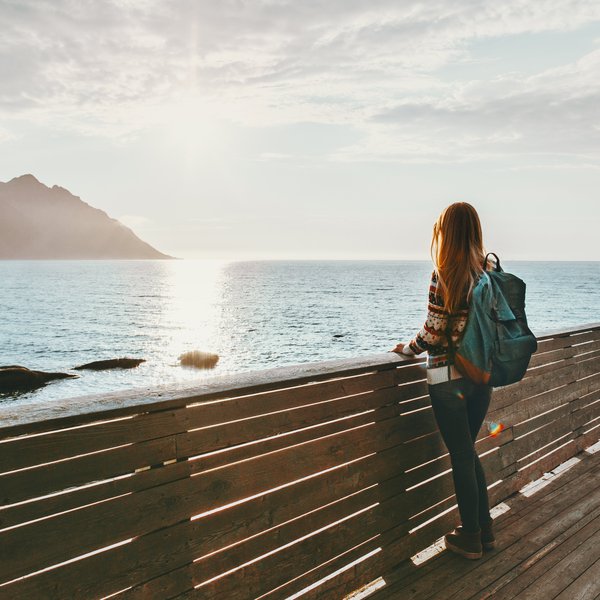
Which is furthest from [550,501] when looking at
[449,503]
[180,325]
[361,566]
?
[180,325]

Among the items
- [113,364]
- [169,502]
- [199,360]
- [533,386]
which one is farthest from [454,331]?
[199,360]

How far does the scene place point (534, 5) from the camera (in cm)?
656

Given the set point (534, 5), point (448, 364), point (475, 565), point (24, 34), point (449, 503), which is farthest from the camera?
point (24, 34)

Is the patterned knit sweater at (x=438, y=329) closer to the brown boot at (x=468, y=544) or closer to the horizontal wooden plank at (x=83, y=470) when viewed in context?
the brown boot at (x=468, y=544)

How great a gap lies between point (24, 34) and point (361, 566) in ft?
42.7

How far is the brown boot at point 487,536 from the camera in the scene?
3457 millimetres

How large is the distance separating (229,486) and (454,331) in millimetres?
1431

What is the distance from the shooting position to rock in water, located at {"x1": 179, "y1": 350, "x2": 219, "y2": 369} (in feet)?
118

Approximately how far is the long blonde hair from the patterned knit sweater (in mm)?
35

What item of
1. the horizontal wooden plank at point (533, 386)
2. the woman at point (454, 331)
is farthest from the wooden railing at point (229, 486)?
the horizontal wooden plank at point (533, 386)

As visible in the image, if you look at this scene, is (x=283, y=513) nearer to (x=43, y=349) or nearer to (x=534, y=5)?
(x=534, y=5)

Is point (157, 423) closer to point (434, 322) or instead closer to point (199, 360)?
point (434, 322)

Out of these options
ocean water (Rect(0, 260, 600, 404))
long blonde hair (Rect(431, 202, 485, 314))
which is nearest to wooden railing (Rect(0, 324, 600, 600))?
long blonde hair (Rect(431, 202, 485, 314))

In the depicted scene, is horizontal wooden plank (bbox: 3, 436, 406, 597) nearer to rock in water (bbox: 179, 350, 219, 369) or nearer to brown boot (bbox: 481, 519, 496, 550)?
brown boot (bbox: 481, 519, 496, 550)
